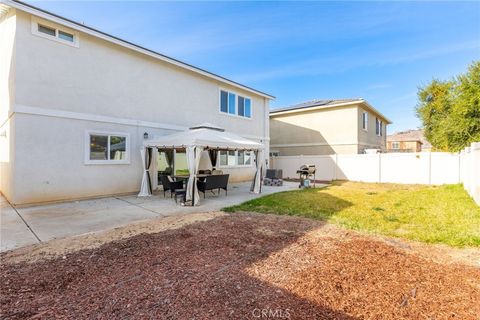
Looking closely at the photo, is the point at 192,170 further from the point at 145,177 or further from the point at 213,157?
the point at 213,157

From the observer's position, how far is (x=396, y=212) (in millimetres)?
7797

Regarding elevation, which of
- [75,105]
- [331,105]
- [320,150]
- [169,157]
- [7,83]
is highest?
[331,105]

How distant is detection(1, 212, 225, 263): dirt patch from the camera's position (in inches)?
172

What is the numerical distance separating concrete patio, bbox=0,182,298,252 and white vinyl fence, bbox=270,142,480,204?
10063 mm

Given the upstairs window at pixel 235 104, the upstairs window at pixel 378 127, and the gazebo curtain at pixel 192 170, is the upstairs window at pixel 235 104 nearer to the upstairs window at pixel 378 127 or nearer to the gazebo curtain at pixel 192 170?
the gazebo curtain at pixel 192 170

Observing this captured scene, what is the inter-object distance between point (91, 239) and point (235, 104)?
1276 centimetres

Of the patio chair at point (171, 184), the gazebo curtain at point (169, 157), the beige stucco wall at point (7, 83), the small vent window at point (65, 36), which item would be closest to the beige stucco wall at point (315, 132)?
the gazebo curtain at point (169, 157)

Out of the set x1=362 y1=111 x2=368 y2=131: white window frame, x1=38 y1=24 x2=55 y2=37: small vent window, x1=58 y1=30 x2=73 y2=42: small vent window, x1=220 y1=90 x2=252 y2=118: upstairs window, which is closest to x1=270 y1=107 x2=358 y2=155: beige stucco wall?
x1=362 y1=111 x2=368 y2=131: white window frame

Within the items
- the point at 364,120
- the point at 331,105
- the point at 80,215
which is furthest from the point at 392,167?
the point at 80,215

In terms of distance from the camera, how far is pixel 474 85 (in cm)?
1242

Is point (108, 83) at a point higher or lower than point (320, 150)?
higher

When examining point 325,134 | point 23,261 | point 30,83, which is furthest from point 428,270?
point 325,134

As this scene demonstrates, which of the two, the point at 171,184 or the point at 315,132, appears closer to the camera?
the point at 171,184

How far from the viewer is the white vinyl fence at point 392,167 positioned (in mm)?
13750
